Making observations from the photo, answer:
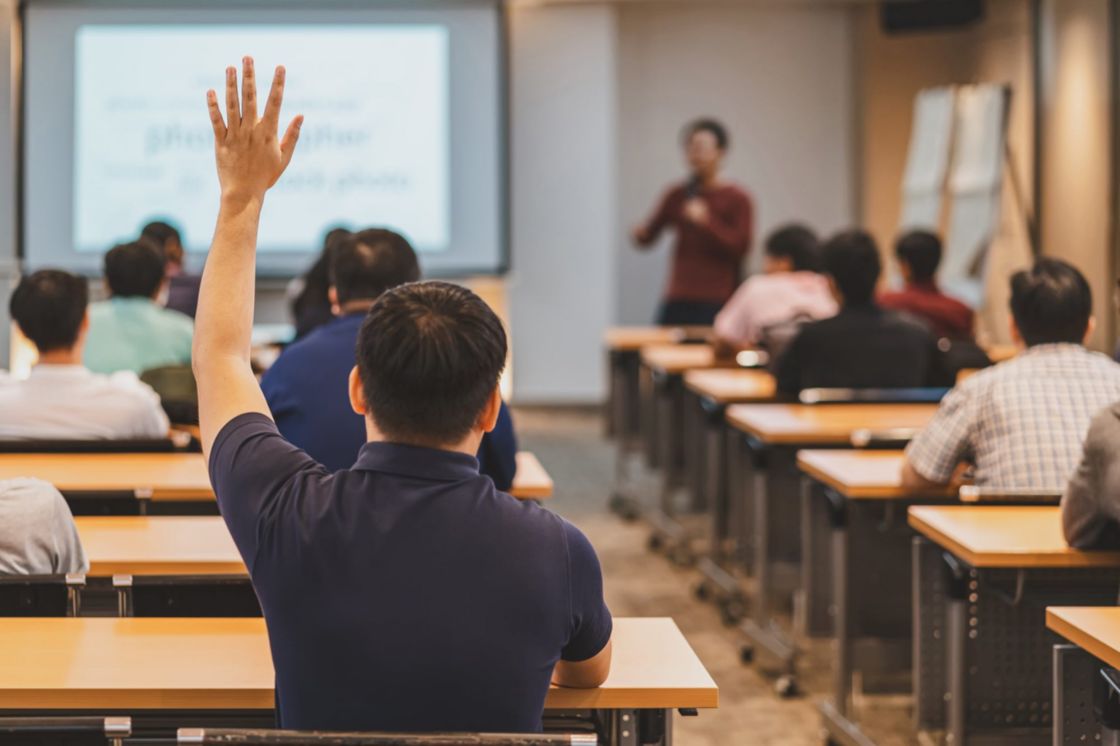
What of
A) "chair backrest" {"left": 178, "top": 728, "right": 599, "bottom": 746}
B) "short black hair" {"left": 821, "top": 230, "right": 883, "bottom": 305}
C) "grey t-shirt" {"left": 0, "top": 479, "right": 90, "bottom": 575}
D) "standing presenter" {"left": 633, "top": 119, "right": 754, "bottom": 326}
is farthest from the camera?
"standing presenter" {"left": 633, "top": 119, "right": 754, "bottom": 326}

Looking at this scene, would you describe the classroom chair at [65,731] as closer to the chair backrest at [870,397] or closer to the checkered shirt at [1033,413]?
the checkered shirt at [1033,413]

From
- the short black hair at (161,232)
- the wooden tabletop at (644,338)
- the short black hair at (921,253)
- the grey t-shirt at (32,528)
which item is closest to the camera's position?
the grey t-shirt at (32,528)

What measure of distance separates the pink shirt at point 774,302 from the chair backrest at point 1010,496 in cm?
306

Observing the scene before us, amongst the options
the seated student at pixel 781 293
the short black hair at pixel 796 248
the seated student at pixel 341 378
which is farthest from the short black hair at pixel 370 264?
the short black hair at pixel 796 248

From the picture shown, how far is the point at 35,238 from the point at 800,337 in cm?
633

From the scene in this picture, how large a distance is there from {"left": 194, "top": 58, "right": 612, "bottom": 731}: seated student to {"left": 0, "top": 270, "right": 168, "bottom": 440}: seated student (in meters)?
2.12

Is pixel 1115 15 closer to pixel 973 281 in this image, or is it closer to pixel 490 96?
pixel 973 281

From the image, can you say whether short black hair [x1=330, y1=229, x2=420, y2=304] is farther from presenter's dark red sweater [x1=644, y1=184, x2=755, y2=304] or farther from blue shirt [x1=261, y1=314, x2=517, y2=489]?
presenter's dark red sweater [x1=644, y1=184, x2=755, y2=304]

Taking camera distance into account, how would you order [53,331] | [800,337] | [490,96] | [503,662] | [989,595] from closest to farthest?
[503,662], [989,595], [53,331], [800,337], [490,96]

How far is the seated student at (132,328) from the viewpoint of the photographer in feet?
16.6

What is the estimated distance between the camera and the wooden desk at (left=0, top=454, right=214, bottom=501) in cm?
332

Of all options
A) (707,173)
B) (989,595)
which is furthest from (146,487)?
(707,173)

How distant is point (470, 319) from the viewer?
1.66 m

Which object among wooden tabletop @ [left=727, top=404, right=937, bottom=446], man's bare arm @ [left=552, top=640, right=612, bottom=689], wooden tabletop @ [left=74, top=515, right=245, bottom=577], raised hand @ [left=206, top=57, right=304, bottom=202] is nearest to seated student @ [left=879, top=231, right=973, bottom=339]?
wooden tabletop @ [left=727, top=404, right=937, bottom=446]
